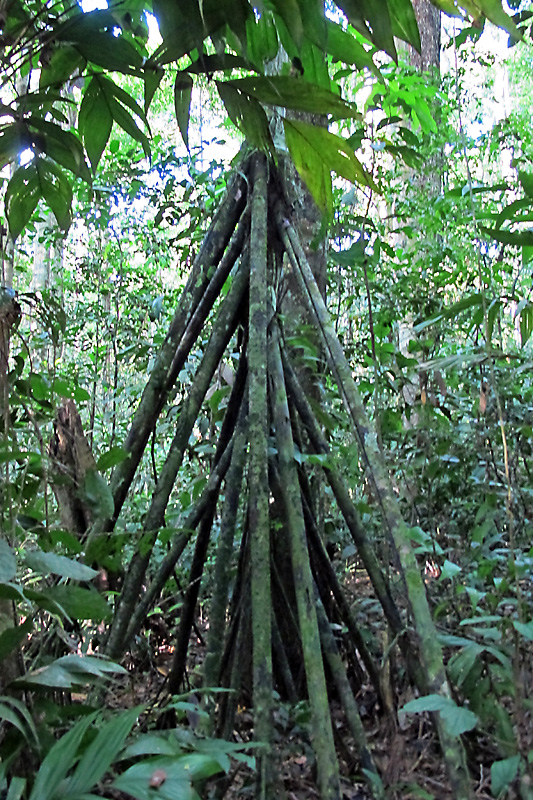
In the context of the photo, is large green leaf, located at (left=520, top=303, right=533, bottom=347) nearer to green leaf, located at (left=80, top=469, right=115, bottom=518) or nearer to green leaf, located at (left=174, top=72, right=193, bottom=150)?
green leaf, located at (left=174, top=72, right=193, bottom=150)

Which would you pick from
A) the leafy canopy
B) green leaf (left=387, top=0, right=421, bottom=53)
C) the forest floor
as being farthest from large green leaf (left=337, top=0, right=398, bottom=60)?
the forest floor

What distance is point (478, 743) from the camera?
191 cm

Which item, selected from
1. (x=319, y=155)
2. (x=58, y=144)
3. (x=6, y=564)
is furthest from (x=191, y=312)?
(x=6, y=564)

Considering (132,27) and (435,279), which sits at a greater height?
(435,279)

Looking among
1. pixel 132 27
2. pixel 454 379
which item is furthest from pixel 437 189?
pixel 132 27

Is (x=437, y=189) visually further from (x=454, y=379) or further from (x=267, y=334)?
(x=267, y=334)

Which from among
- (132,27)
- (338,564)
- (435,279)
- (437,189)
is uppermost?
(437,189)

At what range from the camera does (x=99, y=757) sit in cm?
79

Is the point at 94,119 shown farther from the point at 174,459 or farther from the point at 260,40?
the point at 174,459

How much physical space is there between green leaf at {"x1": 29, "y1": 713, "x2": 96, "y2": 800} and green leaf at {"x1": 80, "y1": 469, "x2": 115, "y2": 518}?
0.62 meters

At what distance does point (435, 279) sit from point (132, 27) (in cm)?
250

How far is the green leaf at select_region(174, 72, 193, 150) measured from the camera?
1.09 meters

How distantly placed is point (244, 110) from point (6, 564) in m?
0.88

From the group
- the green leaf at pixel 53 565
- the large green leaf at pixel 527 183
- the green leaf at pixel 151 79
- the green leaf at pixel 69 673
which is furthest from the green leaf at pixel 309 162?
the green leaf at pixel 69 673
